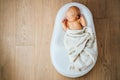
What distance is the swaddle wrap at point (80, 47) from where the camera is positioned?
6.40ft

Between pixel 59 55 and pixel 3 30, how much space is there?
0.56 meters

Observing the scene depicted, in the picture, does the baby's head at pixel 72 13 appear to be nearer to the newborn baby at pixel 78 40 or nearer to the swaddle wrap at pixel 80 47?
the newborn baby at pixel 78 40

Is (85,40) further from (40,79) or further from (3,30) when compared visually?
(3,30)

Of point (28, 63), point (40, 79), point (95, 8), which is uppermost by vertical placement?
point (95, 8)

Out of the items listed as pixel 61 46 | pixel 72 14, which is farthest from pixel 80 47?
pixel 72 14

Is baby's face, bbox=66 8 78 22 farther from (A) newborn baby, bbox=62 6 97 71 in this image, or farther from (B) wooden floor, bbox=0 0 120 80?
(B) wooden floor, bbox=0 0 120 80

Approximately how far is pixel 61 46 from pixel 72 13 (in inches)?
11.8

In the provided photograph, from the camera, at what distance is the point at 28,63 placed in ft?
6.74

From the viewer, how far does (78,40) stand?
198 cm

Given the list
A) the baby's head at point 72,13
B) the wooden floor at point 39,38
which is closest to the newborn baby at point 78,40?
the baby's head at point 72,13

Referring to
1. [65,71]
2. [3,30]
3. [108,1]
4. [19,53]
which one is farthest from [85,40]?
[3,30]

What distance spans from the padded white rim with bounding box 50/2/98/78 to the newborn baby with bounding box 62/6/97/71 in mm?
36

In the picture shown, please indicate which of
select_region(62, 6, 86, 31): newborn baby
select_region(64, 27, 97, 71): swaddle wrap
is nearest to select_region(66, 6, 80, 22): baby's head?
select_region(62, 6, 86, 31): newborn baby

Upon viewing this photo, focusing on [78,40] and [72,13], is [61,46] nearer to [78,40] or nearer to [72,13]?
[78,40]
